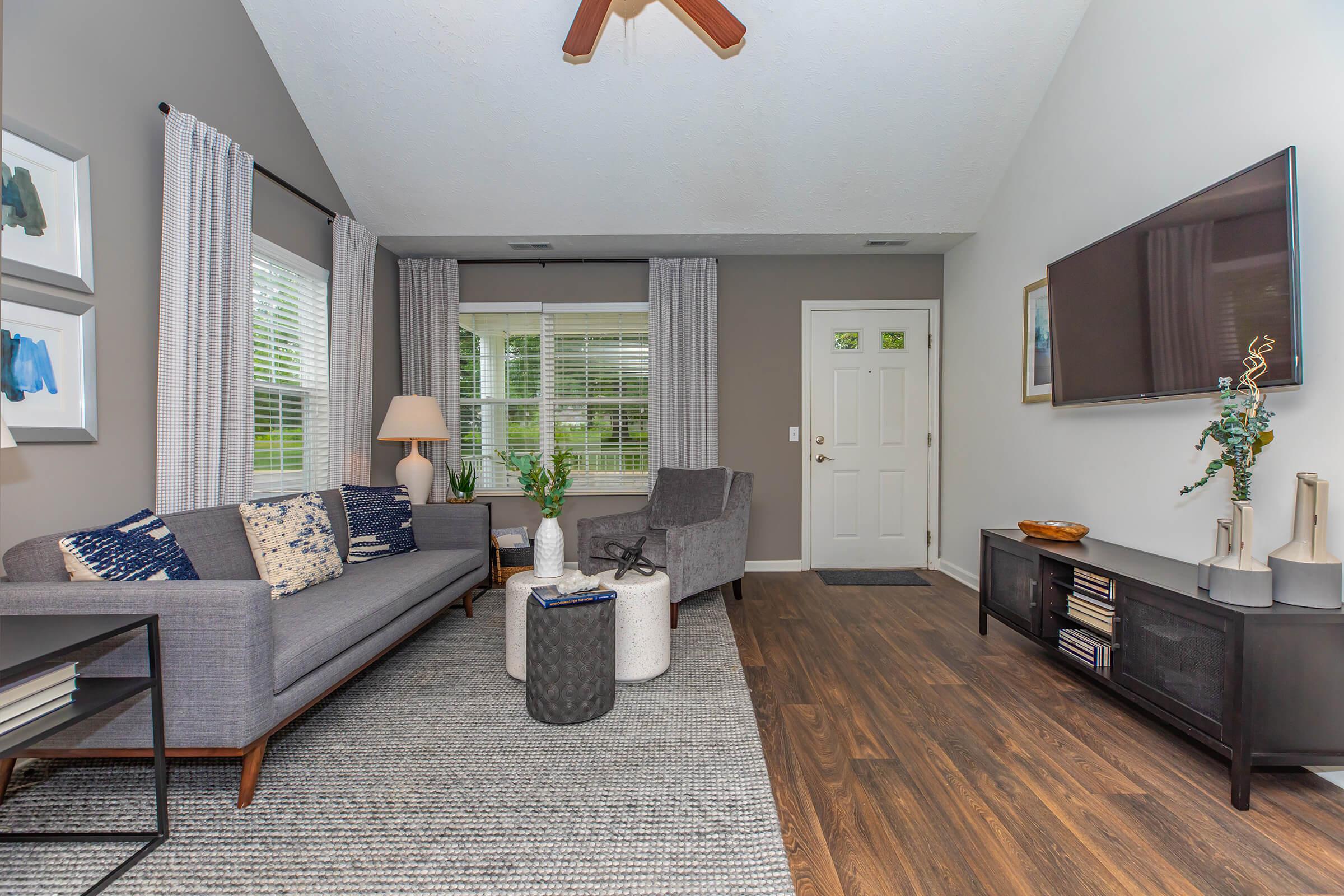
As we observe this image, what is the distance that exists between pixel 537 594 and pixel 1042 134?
3.55 meters

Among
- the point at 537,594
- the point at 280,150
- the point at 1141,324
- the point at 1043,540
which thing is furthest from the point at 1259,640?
the point at 280,150

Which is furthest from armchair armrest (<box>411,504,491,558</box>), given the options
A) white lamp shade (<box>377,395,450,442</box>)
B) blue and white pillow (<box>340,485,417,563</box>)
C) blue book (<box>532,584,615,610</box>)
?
blue book (<box>532,584,615,610</box>)

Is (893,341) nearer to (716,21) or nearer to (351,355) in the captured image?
(716,21)

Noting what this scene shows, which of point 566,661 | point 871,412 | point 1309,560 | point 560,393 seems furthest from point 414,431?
point 1309,560

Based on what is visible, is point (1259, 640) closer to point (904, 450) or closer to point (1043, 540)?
point (1043, 540)

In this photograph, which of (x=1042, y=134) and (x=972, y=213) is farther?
(x=972, y=213)

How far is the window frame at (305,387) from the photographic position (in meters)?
2.88

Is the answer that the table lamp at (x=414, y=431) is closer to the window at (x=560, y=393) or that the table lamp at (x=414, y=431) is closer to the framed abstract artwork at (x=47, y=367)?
the window at (x=560, y=393)

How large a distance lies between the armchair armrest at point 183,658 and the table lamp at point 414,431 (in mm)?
2040

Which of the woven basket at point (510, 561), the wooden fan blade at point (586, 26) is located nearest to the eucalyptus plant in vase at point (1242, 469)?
the wooden fan blade at point (586, 26)

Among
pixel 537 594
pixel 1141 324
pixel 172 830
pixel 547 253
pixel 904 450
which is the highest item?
pixel 547 253

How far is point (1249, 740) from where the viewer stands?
163cm

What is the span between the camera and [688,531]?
315cm

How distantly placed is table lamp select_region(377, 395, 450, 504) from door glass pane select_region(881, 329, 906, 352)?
3243 millimetres
